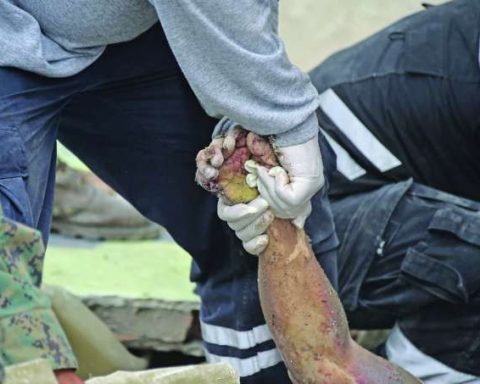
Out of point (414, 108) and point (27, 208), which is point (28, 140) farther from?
point (414, 108)

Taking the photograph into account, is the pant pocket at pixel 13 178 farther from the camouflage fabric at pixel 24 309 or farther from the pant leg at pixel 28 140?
the camouflage fabric at pixel 24 309

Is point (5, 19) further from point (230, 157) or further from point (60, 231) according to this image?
point (60, 231)

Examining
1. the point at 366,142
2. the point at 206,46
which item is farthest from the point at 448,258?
the point at 206,46

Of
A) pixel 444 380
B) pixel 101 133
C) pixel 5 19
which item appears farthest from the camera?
pixel 444 380

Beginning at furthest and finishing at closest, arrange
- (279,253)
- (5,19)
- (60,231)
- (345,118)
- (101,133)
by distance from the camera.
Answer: (60,231), (345,118), (101,133), (279,253), (5,19)

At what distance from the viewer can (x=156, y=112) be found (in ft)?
6.81

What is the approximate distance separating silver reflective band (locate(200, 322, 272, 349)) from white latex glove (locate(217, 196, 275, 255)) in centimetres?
27

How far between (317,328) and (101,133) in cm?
53

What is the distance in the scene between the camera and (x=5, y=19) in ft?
5.96

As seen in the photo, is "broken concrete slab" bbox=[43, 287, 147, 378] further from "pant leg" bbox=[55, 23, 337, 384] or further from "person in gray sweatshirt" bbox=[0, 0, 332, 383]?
"person in gray sweatshirt" bbox=[0, 0, 332, 383]

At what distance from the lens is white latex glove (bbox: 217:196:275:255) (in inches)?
74.7

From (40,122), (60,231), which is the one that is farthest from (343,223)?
(60,231)

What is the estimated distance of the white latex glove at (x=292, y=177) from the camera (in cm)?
186

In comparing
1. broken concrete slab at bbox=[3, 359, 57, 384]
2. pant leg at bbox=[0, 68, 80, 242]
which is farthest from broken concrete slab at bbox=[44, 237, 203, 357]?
broken concrete slab at bbox=[3, 359, 57, 384]
